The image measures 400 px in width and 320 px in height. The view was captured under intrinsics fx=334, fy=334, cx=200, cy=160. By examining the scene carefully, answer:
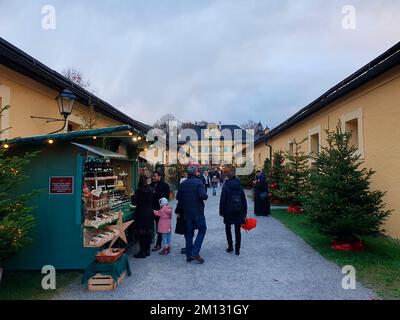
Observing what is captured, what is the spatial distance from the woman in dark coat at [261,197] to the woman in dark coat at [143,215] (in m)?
6.60

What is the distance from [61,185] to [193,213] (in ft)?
8.03

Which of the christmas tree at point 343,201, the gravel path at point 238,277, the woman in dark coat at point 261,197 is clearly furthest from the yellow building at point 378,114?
the woman in dark coat at point 261,197

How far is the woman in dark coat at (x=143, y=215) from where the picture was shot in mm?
6797

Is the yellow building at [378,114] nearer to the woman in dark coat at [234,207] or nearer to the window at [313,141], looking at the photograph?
the window at [313,141]

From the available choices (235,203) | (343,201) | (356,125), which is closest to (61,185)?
(235,203)

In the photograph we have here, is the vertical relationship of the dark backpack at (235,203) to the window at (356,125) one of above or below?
below

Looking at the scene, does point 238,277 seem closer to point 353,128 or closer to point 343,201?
point 343,201

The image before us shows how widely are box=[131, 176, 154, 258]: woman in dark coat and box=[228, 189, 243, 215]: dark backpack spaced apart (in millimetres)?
1653

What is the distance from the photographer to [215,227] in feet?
34.5

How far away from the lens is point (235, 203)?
7.02m

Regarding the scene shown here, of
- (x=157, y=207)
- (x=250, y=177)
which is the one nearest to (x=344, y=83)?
(x=157, y=207)

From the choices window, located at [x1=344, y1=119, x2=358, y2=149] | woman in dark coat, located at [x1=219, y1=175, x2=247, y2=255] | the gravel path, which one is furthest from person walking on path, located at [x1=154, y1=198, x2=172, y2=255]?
window, located at [x1=344, y1=119, x2=358, y2=149]
